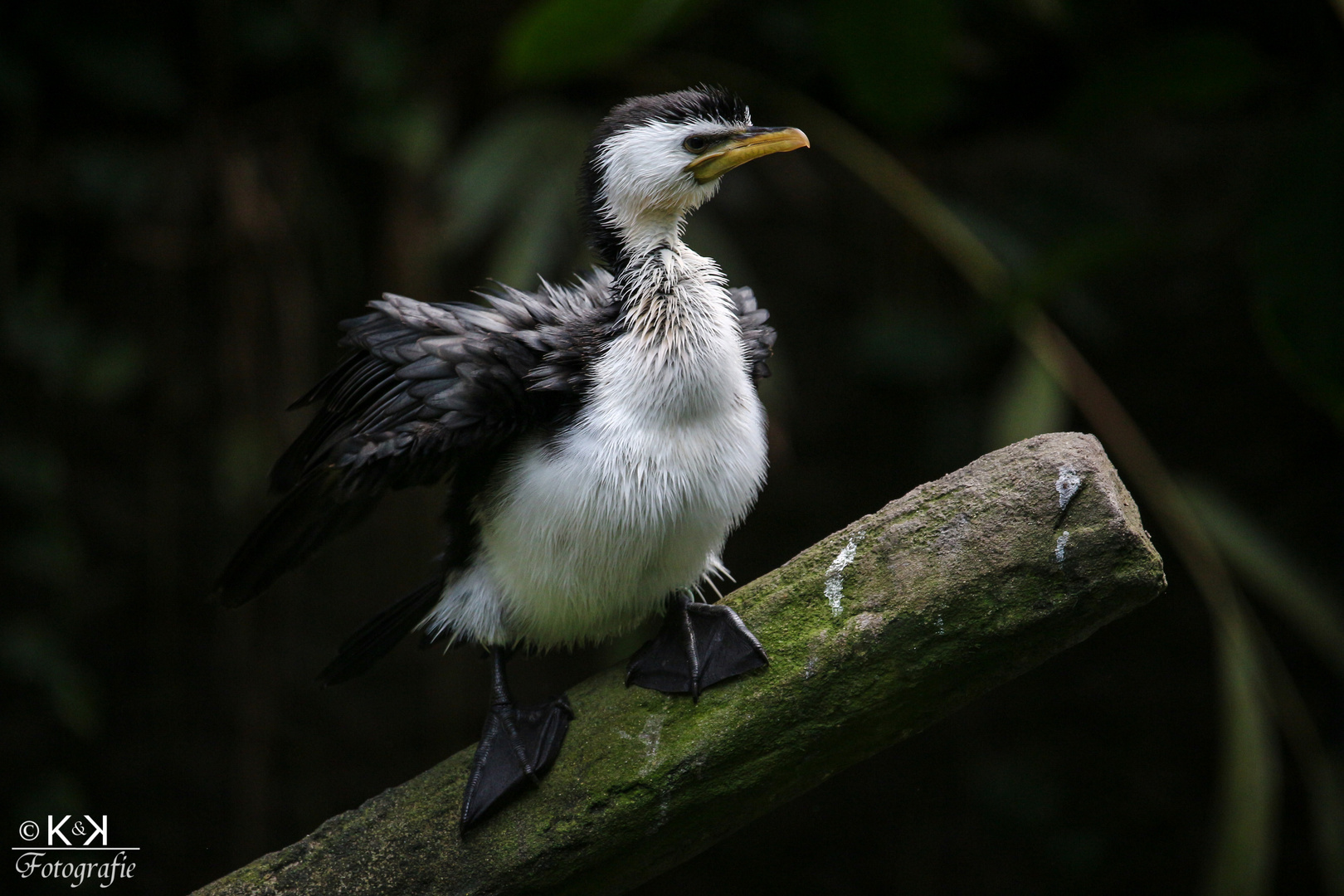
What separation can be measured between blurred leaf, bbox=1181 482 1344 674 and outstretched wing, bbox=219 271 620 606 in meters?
1.33

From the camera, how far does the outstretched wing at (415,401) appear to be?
1401 millimetres

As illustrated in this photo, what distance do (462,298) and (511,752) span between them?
6.17 ft

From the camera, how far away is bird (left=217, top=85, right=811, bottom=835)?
4.72ft

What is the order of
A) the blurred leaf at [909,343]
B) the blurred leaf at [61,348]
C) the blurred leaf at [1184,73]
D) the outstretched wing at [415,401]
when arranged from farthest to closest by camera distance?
the blurred leaf at [909,343] → the blurred leaf at [61,348] → the blurred leaf at [1184,73] → the outstretched wing at [415,401]

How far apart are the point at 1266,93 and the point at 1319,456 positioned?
40.0 inches

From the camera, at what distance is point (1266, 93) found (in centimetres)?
303

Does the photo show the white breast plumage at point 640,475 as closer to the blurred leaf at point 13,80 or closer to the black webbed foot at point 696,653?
the black webbed foot at point 696,653

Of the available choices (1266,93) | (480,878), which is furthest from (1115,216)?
(480,878)

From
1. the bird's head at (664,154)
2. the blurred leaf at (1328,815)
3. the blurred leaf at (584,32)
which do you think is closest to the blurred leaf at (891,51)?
the blurred leaf at (584,32)

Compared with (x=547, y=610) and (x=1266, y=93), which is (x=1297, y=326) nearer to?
(x=547, y=610)

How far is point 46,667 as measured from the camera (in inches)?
101

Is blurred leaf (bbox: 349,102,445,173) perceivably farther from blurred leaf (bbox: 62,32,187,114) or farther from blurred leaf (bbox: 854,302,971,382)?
blurred leaf (bbox: 854,302,971,382)

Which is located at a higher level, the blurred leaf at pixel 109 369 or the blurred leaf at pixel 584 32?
the blurred leaf at pixel 584 32

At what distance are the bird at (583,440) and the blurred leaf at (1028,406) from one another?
0.66 m
